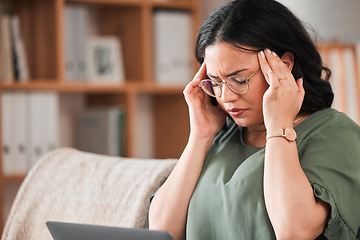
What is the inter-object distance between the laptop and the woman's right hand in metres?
0.40

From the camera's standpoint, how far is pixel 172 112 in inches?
128

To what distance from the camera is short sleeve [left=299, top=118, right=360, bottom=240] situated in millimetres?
1203

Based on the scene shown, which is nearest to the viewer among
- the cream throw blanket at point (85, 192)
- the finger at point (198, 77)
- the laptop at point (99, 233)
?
the laptop at point (99, 233)

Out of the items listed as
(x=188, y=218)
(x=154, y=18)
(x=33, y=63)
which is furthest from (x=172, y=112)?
(x=188, y=218)

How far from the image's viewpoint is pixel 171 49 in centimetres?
311

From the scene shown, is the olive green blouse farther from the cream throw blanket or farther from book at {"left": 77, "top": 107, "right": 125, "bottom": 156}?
book at {"left": 77, "top": 107, "right": 125, "bottom": 156}

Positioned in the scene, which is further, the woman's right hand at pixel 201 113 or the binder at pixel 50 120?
the binder at pixel 50 120

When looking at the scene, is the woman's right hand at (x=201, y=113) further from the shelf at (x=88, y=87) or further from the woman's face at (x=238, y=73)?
the shelf at (x=88, y=87)

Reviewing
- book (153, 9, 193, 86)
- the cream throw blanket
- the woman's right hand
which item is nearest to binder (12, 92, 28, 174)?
book (153, 9, 193, 86)

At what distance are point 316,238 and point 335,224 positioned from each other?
71mm

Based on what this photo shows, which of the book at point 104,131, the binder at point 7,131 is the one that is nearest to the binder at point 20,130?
the binder at point 7,131

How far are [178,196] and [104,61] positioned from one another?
170 cm

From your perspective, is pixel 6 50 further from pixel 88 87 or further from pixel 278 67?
pixel 278 67

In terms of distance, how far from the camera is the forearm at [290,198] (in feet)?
3.85
